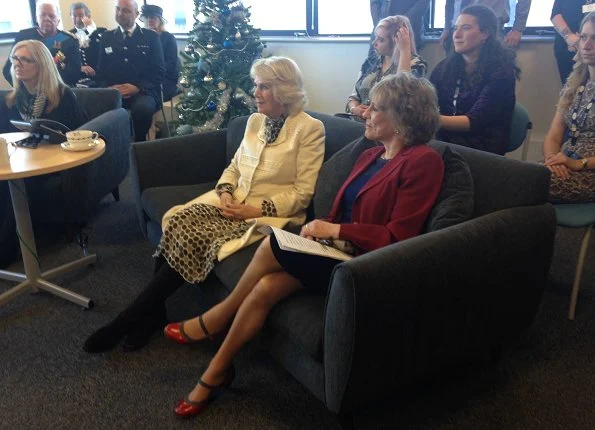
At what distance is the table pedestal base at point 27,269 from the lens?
2574 mm

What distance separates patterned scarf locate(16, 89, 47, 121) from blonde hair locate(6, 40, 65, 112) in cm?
2

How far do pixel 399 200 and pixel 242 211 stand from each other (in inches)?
28.6

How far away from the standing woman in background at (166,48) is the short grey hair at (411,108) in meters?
3.35

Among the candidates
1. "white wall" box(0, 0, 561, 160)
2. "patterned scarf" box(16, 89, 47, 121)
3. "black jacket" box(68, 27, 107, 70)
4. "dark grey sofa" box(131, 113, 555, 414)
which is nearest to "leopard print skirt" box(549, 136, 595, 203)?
"dark grey sofa" box(131, 113, 555, 414)

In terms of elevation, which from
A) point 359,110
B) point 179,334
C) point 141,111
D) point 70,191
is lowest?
point 179,334

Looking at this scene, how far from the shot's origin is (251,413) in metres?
1.93

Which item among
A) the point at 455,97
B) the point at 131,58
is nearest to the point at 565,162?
the point at 455,97

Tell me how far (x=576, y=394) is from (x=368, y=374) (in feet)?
2.82

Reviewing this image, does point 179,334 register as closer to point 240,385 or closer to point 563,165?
point 240,385

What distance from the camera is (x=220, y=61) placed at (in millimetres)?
4461

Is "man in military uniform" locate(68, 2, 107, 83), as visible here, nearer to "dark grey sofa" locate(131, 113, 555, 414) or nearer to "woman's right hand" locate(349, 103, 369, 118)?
"woman's right hand" locate(349, 103, 369, 118)

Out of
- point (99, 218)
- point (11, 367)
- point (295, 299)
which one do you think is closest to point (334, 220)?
point (295, 299)

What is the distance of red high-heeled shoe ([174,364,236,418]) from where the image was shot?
6.26 ft

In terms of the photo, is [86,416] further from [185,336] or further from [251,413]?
[251,413]
